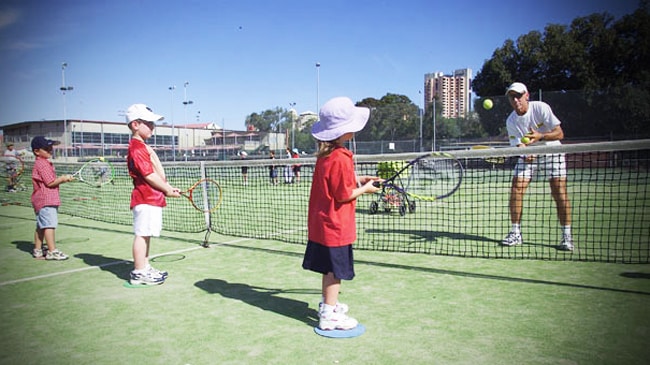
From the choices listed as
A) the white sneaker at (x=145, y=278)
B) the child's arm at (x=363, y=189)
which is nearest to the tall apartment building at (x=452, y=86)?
the white sneaker at (x=145, y=278)

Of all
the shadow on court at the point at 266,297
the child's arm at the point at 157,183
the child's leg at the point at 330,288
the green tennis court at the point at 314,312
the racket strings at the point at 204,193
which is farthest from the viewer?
the racket strings at the point at 204,193

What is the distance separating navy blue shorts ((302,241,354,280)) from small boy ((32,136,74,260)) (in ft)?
13.3

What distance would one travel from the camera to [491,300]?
155 inches

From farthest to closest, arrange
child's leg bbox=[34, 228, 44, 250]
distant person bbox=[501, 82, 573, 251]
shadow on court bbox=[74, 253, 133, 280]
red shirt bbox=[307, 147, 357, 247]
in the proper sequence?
child's leg bbox=[34, 228, 44, 250] → distant person bbox=[501, 82, 573, 251] → shadow on court bbox=[74, 253, 133, 280] → red shirt bbox=[307, 147, 357, 247]

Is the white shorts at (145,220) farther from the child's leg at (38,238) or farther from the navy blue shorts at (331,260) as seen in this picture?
the child's leg at (38,238)

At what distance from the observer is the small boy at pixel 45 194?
5.81 m

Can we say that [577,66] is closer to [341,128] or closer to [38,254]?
[341,128]

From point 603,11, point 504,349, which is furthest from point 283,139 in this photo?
point 504,349

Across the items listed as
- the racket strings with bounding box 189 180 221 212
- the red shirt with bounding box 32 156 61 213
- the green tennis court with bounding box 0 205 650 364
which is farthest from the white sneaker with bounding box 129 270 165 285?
the racket strings with bounding box 189 180 221 212

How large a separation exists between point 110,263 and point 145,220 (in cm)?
157

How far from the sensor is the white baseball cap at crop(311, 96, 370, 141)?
3.33 m

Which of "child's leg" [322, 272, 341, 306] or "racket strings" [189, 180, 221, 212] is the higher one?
"racket strings" [189, 180, 221, 212]

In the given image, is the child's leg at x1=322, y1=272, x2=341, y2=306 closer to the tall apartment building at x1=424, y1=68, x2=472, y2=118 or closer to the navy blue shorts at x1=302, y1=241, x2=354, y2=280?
the navy blue shorts at x1=302, y1=241, x2=354, y2=280

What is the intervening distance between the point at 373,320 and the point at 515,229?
3394mm
